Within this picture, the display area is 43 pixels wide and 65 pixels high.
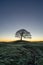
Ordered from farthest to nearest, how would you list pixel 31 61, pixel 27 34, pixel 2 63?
pixel 27 34
pixel 31 61
pixel 2 63

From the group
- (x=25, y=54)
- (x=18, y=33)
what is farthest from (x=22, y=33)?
(x=25, y=54)

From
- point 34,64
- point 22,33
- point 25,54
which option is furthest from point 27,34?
point 34,64

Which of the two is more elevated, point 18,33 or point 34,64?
point 18,33

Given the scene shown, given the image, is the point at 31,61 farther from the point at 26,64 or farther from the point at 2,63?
the point at 2,63

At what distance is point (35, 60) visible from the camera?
23.1 m

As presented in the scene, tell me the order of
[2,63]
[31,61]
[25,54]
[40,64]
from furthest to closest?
[25,54] < [31,61] < [40,64] < [2,63]

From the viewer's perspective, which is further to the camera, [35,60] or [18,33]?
[18,33]

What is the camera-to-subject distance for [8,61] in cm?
2042

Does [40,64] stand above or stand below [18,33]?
below

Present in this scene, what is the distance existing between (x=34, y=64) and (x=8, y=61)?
4205 mm

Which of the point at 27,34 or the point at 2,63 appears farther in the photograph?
the point at 27,34

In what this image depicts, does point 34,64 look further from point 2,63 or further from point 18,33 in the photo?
point 18,33

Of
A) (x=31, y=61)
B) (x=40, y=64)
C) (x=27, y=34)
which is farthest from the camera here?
(x=27, y=34)

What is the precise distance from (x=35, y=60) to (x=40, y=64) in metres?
2.45
